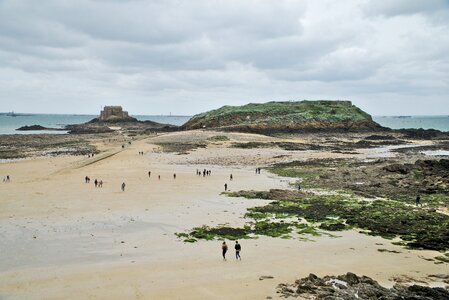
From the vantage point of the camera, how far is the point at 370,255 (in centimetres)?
1955

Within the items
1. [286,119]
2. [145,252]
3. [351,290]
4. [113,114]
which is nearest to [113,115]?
→ [113,114]

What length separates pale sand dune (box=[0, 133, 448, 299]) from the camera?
15.6 metres

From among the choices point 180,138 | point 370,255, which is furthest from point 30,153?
point 370,255

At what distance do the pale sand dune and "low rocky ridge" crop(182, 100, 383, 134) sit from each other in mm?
72805

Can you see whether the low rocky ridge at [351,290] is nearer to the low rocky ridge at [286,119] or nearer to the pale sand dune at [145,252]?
the pale sand dune at [145,252]

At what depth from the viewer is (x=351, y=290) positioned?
1467 cm

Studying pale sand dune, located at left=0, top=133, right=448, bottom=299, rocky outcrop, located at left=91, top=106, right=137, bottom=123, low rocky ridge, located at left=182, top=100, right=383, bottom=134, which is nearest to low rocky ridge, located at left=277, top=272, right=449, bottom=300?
pale sand dune, located at left=0, top=133, right=448, bottom=299

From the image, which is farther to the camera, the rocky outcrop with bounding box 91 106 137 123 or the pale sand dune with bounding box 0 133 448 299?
the rocky outcrop with bounding box 91 106 137 123

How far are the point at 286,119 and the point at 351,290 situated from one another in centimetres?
9971

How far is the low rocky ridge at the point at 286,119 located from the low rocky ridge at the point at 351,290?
8736 cm

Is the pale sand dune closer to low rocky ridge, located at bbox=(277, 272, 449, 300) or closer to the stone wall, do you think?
low rocky ridge, located at bbox=(277, 272, 449, 300)

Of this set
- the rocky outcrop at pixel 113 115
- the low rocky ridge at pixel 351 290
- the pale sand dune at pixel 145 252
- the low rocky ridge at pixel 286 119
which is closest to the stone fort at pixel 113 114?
the rocky outcrop at pixel 113 115

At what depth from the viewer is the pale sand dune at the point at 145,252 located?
15.6m

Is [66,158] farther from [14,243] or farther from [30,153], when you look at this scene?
[14,243]
